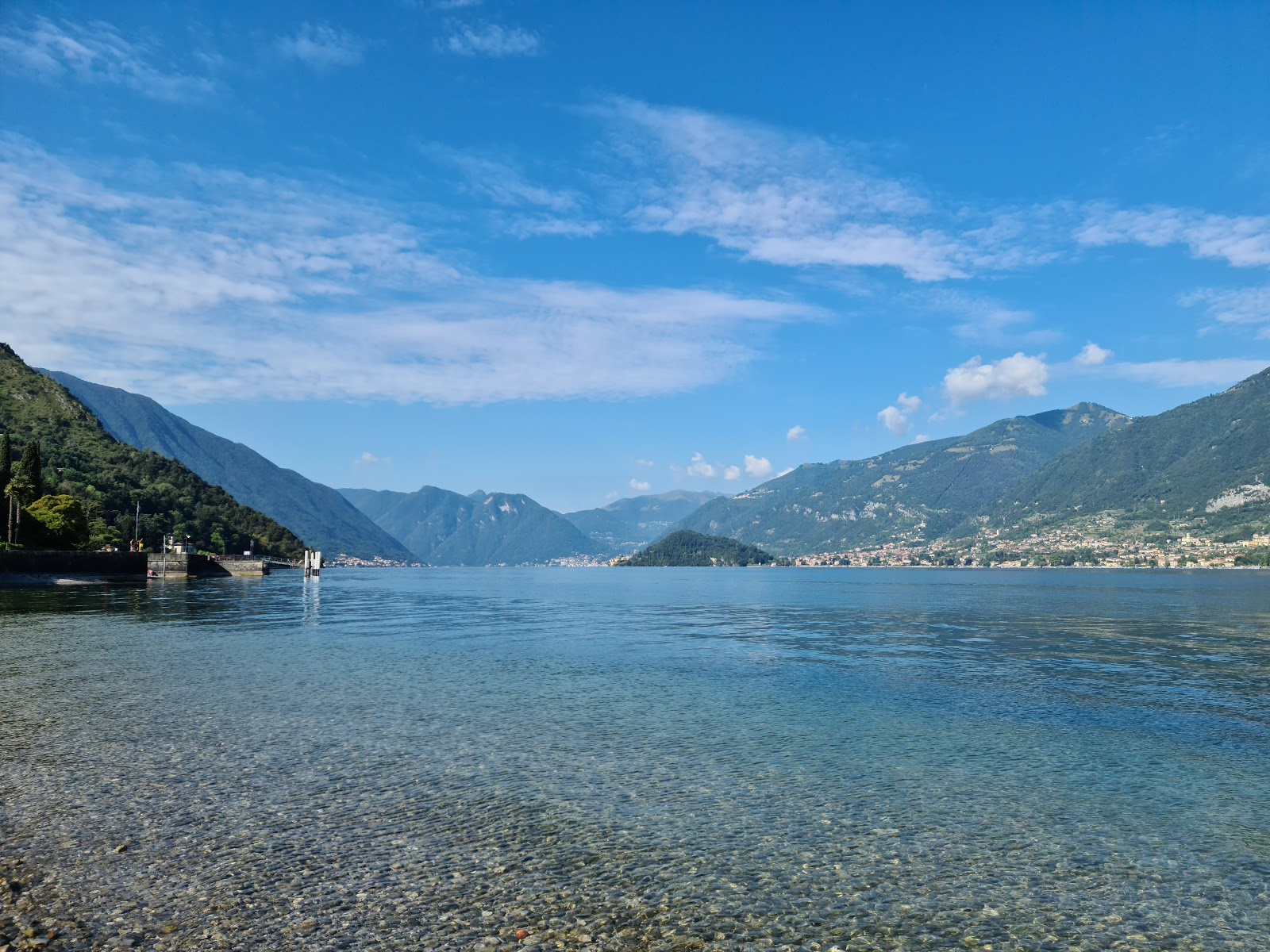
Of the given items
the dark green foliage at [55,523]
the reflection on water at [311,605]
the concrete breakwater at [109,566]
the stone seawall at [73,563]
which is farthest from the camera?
the dark green foliage at [55,523]

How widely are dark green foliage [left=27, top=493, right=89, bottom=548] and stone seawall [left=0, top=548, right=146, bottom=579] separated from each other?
19.1ft

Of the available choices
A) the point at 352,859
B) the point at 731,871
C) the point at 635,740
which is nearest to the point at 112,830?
the point at 352,859

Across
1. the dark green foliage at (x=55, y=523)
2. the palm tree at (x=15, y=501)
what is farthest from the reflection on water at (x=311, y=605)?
the palm tree at (x=15, y=501)

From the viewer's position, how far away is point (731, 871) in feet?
43.5

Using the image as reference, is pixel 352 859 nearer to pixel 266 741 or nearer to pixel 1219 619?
pixel 266 741

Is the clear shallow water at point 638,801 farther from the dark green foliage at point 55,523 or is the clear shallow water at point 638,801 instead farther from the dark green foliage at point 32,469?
the dark green foliage at point 32,469

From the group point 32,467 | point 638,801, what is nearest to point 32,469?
point 32,467

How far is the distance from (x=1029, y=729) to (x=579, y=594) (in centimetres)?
11171

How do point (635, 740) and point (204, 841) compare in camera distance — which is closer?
point (204, 841)

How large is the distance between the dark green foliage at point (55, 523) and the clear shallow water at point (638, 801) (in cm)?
10051

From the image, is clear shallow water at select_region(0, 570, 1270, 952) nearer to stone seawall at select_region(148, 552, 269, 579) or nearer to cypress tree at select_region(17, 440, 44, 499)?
cypress tree at select_region(17, 440, 44, 499)

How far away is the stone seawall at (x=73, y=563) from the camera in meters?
105

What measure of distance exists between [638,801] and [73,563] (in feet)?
424

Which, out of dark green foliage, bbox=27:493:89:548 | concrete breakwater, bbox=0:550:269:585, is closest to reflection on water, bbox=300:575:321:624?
concrete breakwater, bbox=0:550:269:585
